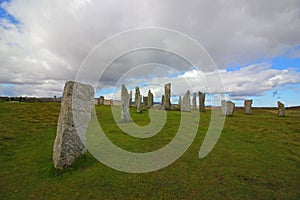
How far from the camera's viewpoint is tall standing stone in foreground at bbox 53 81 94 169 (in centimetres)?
673

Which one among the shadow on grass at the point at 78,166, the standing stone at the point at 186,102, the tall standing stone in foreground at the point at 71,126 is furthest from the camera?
the standing stone at the point at 186,102

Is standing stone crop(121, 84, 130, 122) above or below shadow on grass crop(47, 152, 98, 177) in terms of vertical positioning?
above

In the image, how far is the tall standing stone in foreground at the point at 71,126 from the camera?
673 centimetres

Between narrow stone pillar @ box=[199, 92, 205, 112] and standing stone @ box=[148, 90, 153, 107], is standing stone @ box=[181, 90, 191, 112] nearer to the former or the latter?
narrow stone pillar @ box=[199, 92, 205, 112]

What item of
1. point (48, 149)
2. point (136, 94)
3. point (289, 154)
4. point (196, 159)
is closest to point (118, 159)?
point (196, 159)

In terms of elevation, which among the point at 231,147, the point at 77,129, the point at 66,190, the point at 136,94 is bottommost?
the point at 66,190

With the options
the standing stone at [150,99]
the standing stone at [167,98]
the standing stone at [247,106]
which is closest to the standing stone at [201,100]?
the standing stone at [167,98]

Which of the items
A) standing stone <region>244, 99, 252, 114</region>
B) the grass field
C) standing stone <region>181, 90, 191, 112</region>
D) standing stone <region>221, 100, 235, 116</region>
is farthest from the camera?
standing stone <region>244, 99, 252, 114</region>

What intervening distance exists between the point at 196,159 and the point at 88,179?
4199 mm

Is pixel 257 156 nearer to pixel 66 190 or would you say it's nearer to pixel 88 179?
pixel 88 179

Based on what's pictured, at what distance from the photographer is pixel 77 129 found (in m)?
7.27

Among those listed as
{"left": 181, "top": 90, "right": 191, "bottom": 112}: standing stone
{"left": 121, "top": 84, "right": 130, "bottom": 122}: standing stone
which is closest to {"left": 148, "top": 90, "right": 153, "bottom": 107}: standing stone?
{"left": 181, "top": 90, "right": 191, "bottom": 112}: standing stone

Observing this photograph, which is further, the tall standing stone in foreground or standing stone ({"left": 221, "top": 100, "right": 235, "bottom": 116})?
standing stone ({"left": 221, "top": 100, "right": 235, "bottom": 116})

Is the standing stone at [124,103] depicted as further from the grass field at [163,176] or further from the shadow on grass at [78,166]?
the shadow on grass at [78,166]
